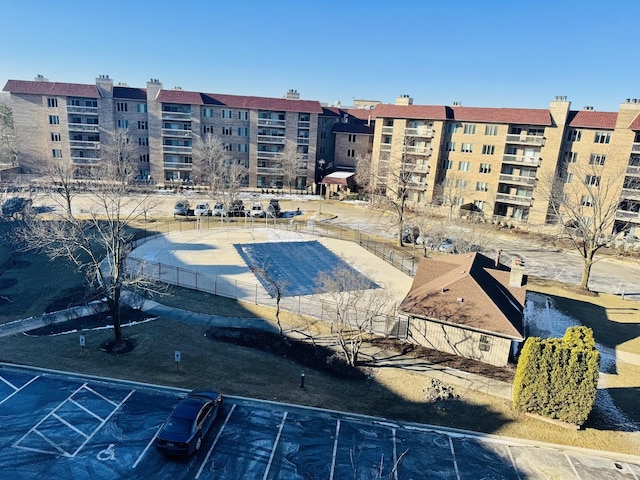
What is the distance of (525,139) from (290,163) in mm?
36413

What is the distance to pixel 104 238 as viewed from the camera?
23.5 metres

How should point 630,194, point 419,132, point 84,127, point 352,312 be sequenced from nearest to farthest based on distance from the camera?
point 352,312 < point 630,194 < point 419,132 < point 84,127

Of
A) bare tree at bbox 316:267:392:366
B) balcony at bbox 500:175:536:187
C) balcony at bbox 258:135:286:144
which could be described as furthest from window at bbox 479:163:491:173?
bare tree at bbox 316:267:392:366

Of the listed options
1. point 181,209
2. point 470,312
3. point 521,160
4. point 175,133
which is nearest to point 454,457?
point 470,312

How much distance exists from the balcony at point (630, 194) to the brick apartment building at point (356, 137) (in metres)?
0.17

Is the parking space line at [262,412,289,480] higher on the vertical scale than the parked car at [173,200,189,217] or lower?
lower

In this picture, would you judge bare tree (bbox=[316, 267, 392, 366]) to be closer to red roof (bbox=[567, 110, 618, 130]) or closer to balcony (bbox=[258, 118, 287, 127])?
red roof (bbox=[567, 110, 618, 130])

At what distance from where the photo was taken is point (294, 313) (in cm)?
2923

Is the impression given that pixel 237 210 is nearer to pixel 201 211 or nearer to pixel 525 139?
pixel 201 211

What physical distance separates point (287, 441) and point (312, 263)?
78.5ft

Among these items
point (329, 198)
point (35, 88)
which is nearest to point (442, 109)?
point (329, 198)

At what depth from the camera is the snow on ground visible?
1994 centimetres

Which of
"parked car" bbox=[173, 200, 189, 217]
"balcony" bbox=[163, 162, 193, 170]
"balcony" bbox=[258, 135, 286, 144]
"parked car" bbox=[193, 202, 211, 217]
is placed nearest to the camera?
"parked car" bbox=[173, 200, 189, 217]

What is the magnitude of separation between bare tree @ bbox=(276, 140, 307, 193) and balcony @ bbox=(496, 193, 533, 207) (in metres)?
33.1
